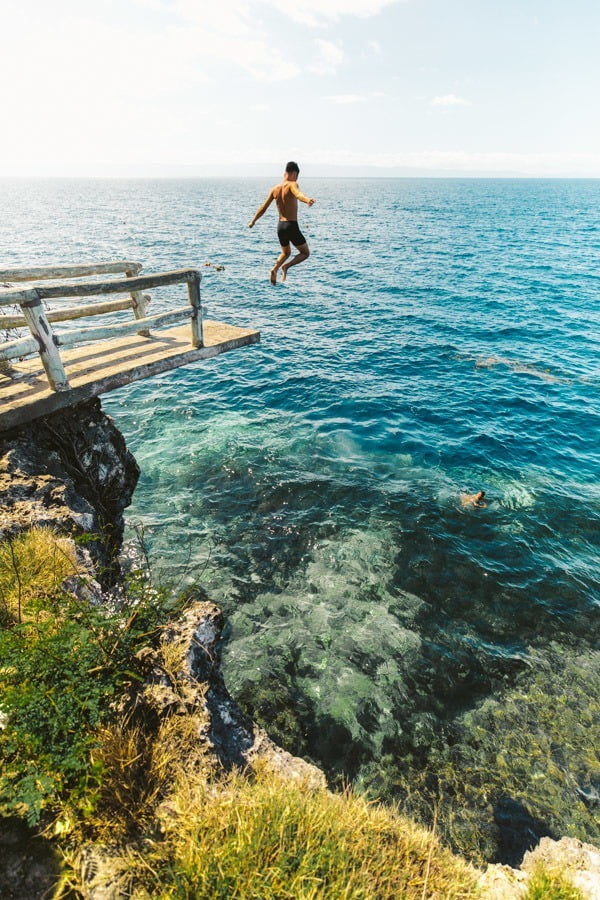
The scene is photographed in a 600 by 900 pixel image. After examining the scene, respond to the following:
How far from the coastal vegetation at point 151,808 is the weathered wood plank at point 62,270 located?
19.1 feet

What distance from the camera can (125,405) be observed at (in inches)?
671

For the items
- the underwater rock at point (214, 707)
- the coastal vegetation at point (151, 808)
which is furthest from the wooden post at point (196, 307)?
the coastal vegetation at point (151, 808)

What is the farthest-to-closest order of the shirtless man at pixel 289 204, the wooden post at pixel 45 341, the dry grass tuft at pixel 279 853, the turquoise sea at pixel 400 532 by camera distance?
the shirtless man at pixel 289 204, the turquoise sea at pixel 400 532, the wooden post at pixel 45 341, the dry grass tuft at pixel 279 853

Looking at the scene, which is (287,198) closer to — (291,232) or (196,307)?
(291,232)

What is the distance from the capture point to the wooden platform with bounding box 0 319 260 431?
6.42 meters

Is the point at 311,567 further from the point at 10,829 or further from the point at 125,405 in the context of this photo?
the point at 125,405

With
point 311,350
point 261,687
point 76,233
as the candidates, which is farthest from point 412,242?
point 261,687

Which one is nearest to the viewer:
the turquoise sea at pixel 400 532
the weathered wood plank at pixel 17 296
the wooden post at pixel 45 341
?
the weathered wood plank at pixel 17 296

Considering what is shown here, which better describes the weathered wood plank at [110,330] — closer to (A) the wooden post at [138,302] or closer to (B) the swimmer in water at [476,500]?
(A) the wooden post at [138,302]

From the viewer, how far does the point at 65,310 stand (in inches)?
297

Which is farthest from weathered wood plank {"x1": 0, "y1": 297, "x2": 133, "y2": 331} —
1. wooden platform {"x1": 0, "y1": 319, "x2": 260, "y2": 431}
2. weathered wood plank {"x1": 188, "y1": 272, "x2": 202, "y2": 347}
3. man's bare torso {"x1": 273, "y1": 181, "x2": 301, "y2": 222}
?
man's bare torso {"x1": 273, "y1": 181, "x2": 301, "y2": 222}

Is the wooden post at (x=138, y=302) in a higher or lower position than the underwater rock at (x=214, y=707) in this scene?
higher

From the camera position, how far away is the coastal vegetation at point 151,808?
9.50 feet

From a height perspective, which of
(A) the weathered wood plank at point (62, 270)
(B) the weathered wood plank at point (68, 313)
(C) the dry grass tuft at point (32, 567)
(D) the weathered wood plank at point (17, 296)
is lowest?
(C) the dry grass tuft at point (32, 567)
